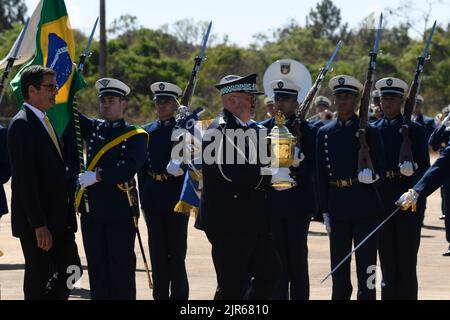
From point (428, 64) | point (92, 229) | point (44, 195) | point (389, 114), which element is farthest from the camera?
point (428, 64)

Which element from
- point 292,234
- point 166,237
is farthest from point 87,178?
point 292,234

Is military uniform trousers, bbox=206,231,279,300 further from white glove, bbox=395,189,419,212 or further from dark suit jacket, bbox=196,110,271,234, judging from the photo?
white glove, bbox=395,189,419,212

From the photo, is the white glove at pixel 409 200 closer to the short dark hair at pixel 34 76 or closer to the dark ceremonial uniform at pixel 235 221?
the dark ceremonial uniform at pixel 235 221

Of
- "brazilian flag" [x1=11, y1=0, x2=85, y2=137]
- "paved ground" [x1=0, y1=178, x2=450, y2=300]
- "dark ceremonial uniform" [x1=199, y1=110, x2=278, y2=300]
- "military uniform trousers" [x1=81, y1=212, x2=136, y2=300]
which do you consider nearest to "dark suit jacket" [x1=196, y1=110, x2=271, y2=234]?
"dark ceremonial uniform" [x1=199, y1=110, x2=278, y2=300]

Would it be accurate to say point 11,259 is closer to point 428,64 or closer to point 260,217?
point 260,217

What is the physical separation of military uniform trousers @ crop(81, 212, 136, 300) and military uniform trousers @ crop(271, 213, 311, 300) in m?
1.32

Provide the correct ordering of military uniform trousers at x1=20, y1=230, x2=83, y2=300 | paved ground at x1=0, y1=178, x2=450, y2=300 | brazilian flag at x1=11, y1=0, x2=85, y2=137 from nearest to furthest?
Answer: military uniform trousers at x1=20, y1=230, x2=83, y2=300 → brazilian flag at x1=11, y1=0, x2=85, y2=137 → paved ground at x1=0, y1=178, x2=450, y2=300

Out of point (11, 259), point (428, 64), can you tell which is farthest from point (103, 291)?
point (428, 64)

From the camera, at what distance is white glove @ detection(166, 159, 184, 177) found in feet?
30.9

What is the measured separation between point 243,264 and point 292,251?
178 centimetres

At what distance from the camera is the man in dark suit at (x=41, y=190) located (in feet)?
24.0

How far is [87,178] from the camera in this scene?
332 inches
